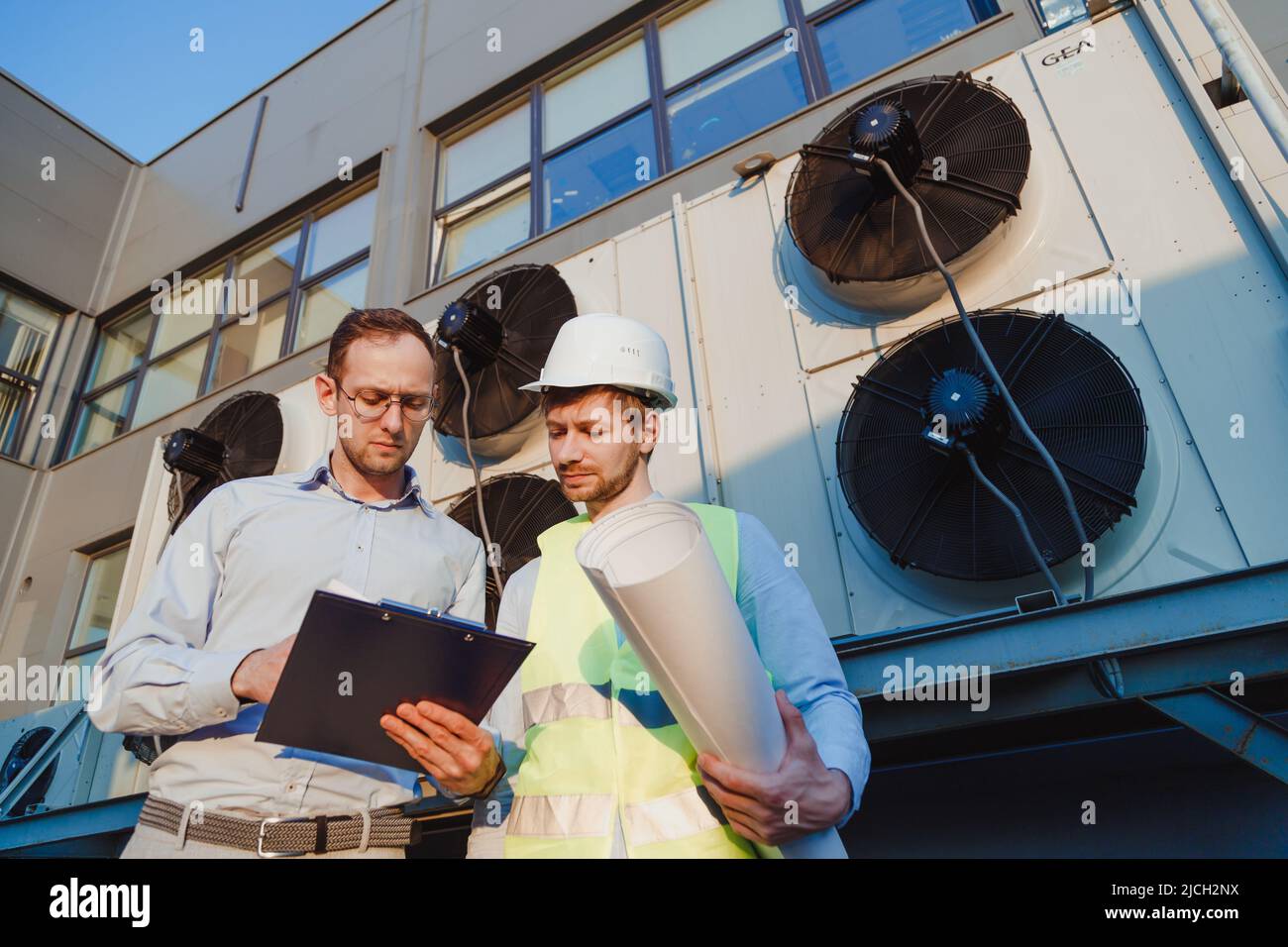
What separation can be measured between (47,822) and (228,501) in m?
3.12

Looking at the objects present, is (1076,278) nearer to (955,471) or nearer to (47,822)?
(955,471)

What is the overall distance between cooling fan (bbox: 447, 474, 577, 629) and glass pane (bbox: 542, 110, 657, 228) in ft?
9.29

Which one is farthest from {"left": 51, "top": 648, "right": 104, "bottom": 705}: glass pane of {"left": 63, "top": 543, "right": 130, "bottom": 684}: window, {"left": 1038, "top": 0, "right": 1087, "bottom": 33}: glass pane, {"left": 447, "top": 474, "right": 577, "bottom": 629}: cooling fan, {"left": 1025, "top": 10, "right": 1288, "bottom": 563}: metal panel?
{"left": 1038, "top": 0, "right": 1087, "bottom": 33}: glass pane

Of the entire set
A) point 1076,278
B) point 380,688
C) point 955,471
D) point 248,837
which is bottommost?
point 248,837

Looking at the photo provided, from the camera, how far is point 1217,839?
2824mm

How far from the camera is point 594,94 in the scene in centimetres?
679

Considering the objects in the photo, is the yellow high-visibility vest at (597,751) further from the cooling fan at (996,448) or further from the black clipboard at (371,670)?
the cooling fan at (996,448)

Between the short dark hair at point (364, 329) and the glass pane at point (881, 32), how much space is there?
4.18 metres

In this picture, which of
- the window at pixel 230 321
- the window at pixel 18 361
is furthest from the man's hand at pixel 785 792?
the window at pixel 18 361

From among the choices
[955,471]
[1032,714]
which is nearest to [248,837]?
[1032,714]

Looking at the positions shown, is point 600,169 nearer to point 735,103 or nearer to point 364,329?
point 735,103

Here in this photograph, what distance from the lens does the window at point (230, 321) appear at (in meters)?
8.08

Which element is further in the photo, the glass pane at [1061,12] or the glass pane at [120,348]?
the glass pane at [120,348]

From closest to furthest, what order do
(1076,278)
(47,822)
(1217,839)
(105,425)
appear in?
(1217,839), (1076,278), (47,822), (105,425)
